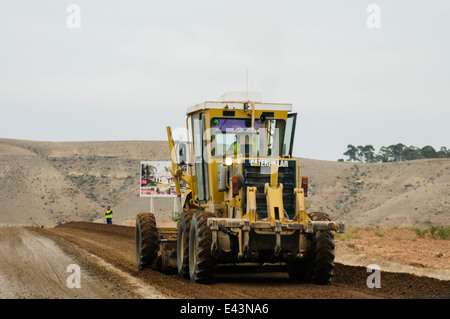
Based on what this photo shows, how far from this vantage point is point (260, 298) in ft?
41.0

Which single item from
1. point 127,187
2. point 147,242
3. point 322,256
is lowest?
point 127,187

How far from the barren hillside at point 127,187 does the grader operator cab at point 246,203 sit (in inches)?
2266

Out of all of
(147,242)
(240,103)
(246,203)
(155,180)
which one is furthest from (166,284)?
(155,180)

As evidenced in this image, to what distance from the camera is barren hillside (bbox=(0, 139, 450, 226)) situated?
267 ft

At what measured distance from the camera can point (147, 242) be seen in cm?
1836

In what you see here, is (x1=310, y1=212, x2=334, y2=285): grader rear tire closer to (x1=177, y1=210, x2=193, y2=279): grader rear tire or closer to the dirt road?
the dirt road

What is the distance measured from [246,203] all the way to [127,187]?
101 metres

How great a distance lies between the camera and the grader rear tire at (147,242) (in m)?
18.3

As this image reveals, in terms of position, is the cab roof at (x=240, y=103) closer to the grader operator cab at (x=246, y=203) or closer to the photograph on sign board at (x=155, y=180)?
the grader operator cab at (x=246, y=203)

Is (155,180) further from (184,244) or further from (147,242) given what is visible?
(184,244)

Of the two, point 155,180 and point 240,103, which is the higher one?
point 240,103

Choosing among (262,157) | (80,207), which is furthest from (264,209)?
(80,207)
